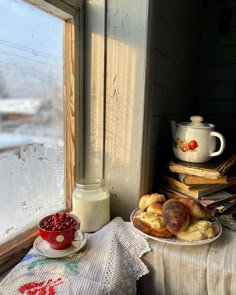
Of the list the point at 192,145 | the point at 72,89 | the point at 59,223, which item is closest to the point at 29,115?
the point at 72,89

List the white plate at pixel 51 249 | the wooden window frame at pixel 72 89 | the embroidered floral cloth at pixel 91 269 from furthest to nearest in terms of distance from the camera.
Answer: the wooden window frame at pixel 72 89 < the white plate at pixel 51 249 < the embroidered floral cloth at pixel 91 269

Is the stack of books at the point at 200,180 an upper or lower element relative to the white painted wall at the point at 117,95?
lower

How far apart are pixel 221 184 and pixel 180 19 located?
679 millimetres

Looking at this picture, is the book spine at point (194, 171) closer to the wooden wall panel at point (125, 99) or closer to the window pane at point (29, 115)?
the wooden wall panel at point (125, 99)

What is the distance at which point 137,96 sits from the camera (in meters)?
0.80

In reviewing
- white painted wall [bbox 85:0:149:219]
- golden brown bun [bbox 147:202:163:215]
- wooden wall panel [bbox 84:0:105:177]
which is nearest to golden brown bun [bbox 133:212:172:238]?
golden brown bun [bbox 147:202:163:215]

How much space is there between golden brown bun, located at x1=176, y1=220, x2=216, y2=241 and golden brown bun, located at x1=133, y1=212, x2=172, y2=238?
4cm

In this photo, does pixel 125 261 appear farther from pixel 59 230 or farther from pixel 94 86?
pixel 94 86

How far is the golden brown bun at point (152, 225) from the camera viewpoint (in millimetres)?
703

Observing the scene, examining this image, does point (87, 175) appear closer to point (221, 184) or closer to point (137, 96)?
point (137, 96)

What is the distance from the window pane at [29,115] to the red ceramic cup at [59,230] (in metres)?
0.10

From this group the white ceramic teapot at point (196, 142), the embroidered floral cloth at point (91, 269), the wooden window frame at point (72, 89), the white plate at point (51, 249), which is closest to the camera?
the embroidered floral cloth at point (91, 269)

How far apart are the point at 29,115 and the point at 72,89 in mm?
182

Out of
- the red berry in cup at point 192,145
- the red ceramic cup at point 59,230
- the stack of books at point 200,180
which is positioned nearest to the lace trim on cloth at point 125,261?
the red ceramic cup at point 59,230
